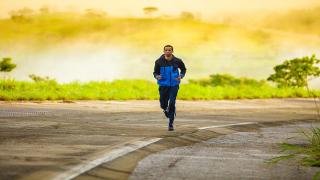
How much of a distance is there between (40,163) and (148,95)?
24.3 metres

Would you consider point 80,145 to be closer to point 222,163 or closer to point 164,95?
point 222,163

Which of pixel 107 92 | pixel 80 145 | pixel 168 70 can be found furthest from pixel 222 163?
pixel 107 92

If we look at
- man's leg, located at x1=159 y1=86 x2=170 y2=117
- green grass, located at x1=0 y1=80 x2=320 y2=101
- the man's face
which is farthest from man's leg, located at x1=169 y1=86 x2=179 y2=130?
green grass, located at x1=0 y1=80 x2=320 y2=101

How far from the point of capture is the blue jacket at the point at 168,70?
512 inches

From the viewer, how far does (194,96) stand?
1293 inches

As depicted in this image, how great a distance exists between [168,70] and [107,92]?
1809 centimetres

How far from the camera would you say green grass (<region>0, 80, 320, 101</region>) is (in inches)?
1042

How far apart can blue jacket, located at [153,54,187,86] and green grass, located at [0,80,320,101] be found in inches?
486

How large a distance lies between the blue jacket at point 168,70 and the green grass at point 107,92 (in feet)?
40.5

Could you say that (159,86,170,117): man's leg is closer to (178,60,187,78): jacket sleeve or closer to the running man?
the running man

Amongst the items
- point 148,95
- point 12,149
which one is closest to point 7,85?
point 148,95

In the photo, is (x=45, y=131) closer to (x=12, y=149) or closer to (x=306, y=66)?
(x=12, y=149)

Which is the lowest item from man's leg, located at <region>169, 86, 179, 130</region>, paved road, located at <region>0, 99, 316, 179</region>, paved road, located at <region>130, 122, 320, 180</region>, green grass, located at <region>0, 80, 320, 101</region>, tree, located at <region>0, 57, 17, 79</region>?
paved road, located at <region>130, 122, 320, 180</region>

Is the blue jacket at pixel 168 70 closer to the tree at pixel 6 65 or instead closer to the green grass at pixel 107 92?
the green grass at pixel 107 92
